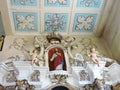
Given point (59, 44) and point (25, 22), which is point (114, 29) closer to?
point (59, 44)

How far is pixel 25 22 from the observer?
5855 millimetres

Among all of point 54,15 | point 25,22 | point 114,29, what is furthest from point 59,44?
point 114,29

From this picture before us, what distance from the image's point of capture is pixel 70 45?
571 centimetres

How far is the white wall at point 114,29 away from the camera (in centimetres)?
558

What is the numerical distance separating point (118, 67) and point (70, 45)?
1.21 metres

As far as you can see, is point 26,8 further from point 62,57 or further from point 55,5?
point 62,57

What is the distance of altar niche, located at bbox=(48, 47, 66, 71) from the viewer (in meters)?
5.07

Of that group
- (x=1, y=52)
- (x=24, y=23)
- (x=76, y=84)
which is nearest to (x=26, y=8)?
(x=24, y=23)

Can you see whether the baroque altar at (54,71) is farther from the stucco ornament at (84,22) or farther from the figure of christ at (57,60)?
the stucco ornament at (84,22)

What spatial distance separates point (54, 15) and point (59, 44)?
2.36 feet

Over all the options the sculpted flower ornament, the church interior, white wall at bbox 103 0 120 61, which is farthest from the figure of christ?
white wall at bbox 103 0 120 61

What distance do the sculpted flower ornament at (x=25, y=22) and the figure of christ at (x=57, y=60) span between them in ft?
3.20

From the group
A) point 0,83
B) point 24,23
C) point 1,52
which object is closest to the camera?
point 0,83

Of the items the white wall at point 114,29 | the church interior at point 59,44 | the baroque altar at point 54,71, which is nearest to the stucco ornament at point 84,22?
the church interior at point 59,44
